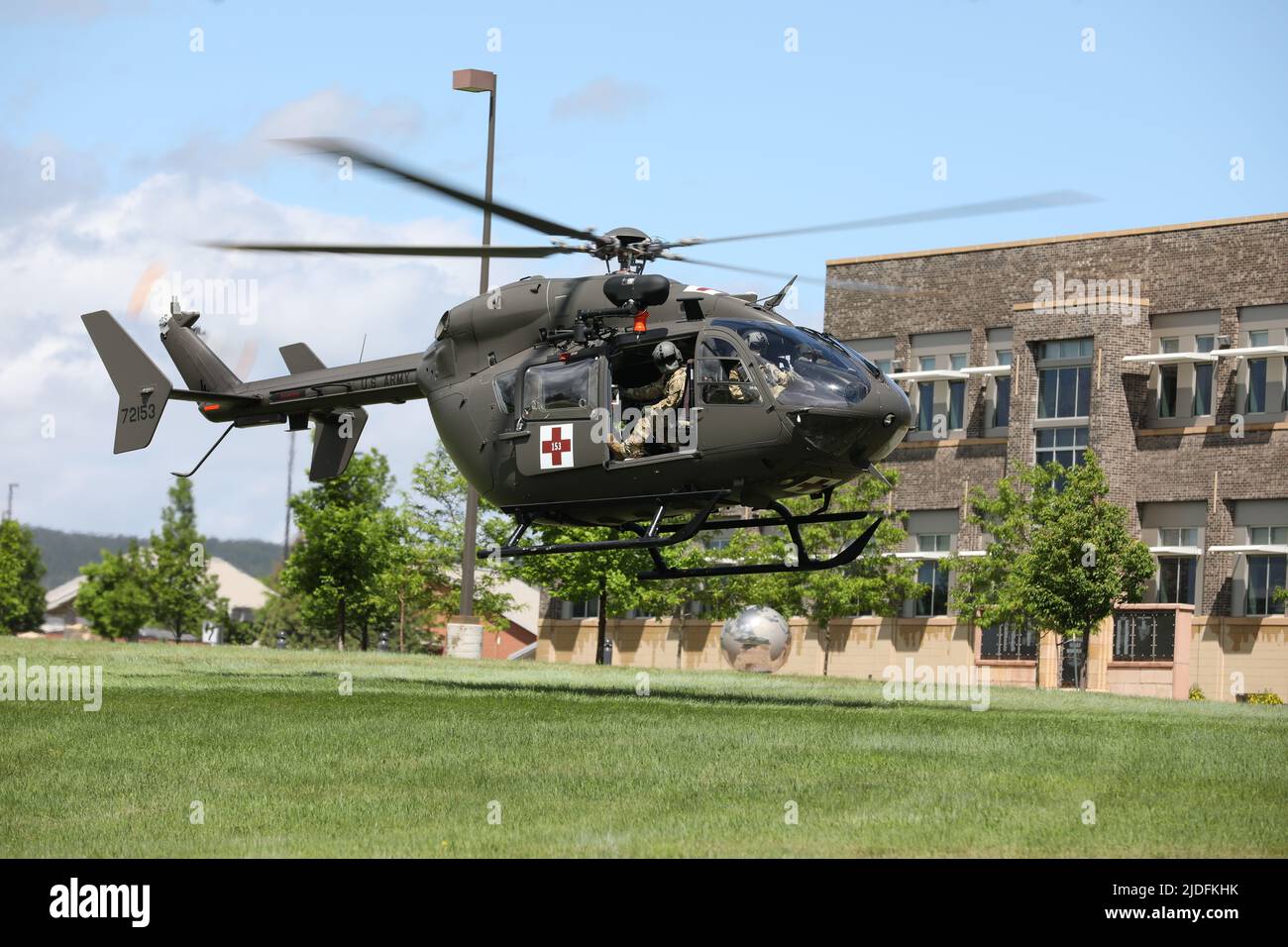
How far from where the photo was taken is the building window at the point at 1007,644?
65.1 m

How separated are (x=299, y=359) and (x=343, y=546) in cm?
3631

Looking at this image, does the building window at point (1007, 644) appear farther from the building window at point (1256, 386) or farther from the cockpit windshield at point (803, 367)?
the cockpit windshield at point (803, 367)

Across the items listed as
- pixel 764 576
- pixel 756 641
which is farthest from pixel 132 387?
pixel 764 576

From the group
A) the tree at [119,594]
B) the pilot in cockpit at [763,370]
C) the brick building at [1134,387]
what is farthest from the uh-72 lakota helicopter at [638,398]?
the tree at [119,594]

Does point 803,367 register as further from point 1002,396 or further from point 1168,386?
point 1002,396

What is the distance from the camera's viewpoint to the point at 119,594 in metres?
97.4

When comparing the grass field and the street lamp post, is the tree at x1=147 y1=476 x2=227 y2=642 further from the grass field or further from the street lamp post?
the grass field

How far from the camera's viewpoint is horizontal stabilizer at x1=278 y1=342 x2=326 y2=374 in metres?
26.8

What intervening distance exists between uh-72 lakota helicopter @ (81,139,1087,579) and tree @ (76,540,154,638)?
78.3 meters

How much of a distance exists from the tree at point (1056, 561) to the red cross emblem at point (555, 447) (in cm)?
3248

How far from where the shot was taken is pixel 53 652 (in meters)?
30.0

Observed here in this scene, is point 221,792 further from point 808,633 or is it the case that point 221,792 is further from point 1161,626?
point 808,633

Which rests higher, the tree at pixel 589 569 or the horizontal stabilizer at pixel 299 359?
the horizontal stabilizer at pixel 299 359

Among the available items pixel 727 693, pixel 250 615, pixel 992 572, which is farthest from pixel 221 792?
pixel 250 615
